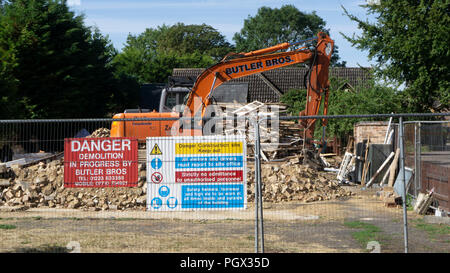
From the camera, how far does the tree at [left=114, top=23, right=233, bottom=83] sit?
5403 cm

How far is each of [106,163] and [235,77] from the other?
1016 cm

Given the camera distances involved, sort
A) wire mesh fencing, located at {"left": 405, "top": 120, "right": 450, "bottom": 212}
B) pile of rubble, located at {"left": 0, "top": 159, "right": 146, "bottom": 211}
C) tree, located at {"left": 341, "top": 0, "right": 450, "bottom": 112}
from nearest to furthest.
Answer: wire mesh fencing, located at {"left": 405, "top": 120, "right": 450, "bottom": 212} → pile of rubble, located at {"left": 0, "top": 159, "right": 146, "bottom": 211} → tree, located at {"left": 341, "top": 0, "right": 450, "bottom": 112}

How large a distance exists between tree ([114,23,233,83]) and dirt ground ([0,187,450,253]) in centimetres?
3391

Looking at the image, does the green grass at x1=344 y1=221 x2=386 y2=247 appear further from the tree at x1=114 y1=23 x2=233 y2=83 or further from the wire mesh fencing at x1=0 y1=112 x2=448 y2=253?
the tree at x1=114 y1=23 x2=233 y2=83

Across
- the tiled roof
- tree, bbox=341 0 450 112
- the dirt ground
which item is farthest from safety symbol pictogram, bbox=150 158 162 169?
the tiled roof

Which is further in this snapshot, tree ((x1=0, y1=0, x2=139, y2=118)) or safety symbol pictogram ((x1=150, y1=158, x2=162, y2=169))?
tree ((x1=0, y1=0, x2=139, y2=118))

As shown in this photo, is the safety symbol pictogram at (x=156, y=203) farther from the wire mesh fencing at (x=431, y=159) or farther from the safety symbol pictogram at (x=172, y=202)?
the wire mesh fencing at (x=431, y=159)

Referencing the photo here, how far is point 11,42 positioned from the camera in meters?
26.8

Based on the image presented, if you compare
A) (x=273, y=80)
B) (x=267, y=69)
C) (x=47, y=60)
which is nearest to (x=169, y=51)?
(x=273, y=80)

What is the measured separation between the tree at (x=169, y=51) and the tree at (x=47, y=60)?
1225 centimetres

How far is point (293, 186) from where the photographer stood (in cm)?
1467

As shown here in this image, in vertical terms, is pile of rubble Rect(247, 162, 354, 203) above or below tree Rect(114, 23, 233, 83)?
below

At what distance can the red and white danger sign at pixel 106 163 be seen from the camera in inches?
332

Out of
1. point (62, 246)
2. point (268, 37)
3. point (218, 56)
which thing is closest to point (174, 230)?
point (62, 246)
